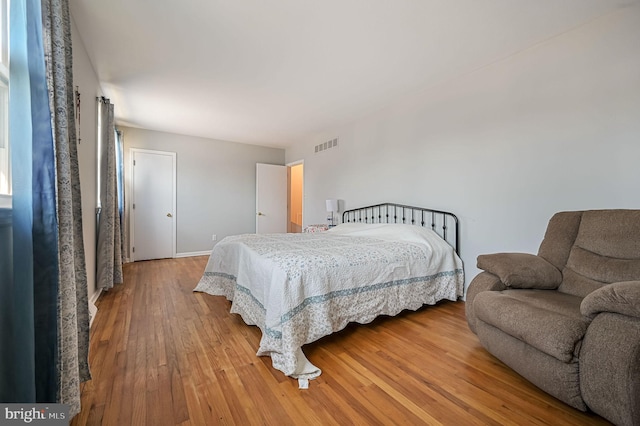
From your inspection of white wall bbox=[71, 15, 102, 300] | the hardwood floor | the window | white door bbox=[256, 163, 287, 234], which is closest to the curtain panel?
the window

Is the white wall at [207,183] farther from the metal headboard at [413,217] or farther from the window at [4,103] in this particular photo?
the window at [4,103]

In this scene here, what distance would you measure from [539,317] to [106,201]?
4154 millimetres

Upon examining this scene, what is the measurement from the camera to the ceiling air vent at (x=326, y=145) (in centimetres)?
482

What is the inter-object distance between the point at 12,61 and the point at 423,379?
2.50m

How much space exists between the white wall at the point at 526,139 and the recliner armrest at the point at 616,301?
1.16 m

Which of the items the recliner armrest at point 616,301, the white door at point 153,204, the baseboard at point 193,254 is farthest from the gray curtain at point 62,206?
the baseboard at point 193,254

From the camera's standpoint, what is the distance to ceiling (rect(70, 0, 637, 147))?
1927 millimetres

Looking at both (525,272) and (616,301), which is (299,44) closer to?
(525,272)

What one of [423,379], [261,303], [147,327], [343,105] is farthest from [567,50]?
[147,327]

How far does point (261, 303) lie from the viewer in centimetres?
198

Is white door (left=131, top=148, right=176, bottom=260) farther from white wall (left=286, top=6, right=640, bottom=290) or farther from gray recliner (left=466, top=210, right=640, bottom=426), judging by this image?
gray recliner (left=466, top=210, right=640, bottom=426)

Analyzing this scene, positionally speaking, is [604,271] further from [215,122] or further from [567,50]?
[215,122]

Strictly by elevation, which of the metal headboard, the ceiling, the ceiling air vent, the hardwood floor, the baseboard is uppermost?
the ceiling

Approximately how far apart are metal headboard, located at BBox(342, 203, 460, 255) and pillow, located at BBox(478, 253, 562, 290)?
3.38ft
